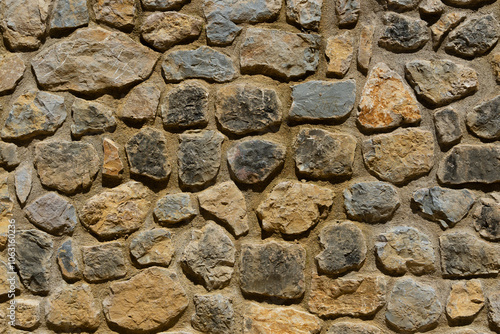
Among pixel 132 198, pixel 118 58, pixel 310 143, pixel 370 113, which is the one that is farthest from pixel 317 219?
pixel 118 58

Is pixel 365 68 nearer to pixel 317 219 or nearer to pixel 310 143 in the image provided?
pixel 310 143

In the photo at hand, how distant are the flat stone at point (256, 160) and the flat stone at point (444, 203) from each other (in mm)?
475

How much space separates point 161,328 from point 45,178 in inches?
25.7

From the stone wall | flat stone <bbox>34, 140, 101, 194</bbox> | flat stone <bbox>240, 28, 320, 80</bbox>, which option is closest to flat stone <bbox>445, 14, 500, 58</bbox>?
the stone wall

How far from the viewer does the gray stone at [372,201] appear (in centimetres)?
138

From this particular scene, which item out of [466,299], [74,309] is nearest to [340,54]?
[466,299]

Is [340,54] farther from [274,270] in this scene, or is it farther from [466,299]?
[466,299]

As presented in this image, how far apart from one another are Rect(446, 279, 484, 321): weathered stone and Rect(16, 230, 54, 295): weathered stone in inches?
53.6

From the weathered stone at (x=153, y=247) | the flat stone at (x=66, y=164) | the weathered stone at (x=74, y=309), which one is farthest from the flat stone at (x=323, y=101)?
the weathered stone at (x=74, y=309)

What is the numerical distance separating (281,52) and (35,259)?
1109 millimetres

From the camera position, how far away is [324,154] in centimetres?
139

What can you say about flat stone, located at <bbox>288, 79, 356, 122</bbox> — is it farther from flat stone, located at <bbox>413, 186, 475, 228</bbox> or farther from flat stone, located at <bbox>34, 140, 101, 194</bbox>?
flat stone, located at <bbox>34, 140, 101, 194</bbox>

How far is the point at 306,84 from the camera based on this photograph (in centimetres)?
141

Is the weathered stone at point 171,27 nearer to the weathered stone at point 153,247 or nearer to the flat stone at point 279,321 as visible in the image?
the weathered stone at point 153,247
